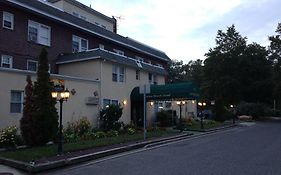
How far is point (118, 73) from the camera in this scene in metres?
29.1

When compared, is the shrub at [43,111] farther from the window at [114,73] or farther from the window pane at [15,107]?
the window at [114,73]

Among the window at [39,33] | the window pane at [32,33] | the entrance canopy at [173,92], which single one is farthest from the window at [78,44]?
the entrance canopy at [173,92]

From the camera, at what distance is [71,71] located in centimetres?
2822

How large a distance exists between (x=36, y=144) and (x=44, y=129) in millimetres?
779

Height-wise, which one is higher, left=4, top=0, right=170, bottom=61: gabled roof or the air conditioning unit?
left=4, top=0, right=170, bottom=61: gabled roof

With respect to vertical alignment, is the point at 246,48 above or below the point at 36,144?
above

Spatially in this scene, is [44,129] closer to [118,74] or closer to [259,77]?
[118,74]

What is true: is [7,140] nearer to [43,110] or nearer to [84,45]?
[43,110]

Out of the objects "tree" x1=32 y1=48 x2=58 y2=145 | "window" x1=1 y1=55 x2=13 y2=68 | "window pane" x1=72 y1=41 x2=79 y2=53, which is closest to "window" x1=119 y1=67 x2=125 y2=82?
"window pane" x1=72 y1=41 x2=79 y2=53

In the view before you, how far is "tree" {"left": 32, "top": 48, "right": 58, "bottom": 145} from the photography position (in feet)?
54.9

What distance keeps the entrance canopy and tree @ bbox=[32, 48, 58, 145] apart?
1338 centimetres

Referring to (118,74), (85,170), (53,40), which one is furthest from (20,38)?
(85,170)

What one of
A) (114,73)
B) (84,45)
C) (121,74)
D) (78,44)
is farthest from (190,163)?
(84,45)

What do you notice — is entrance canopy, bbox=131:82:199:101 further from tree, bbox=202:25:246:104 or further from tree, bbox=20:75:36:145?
tree, bbox=202:25:246:104
